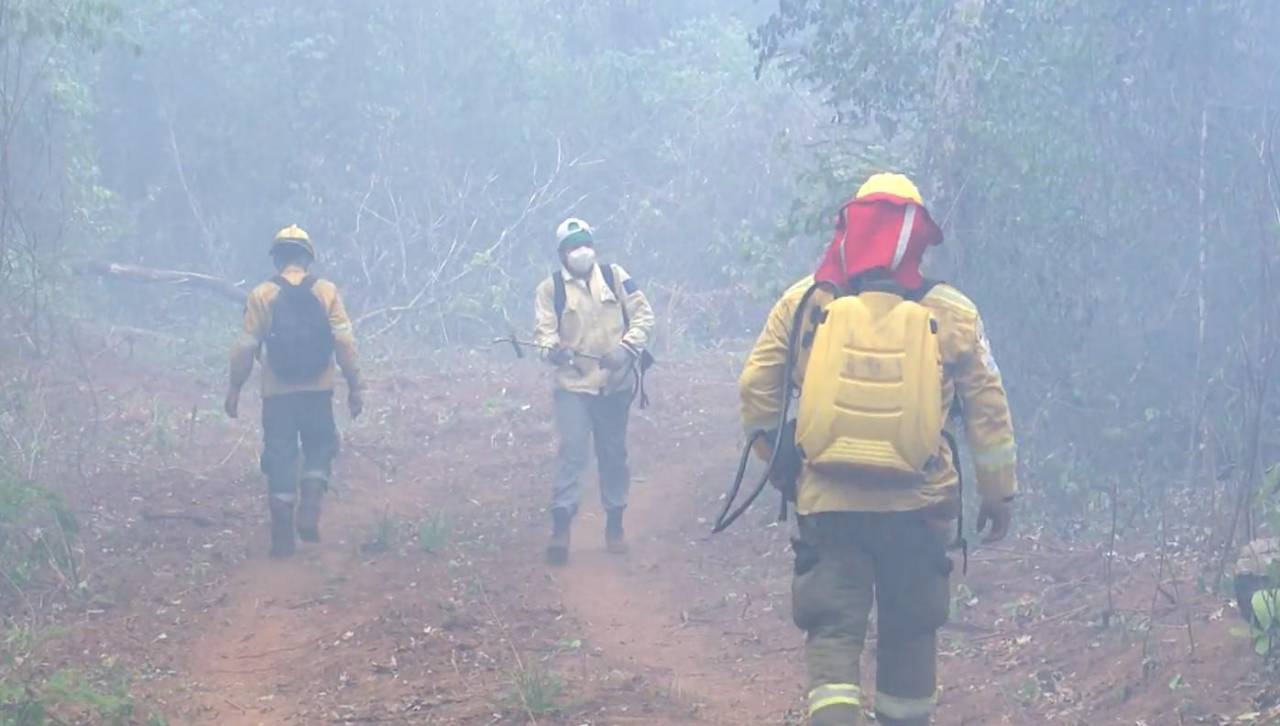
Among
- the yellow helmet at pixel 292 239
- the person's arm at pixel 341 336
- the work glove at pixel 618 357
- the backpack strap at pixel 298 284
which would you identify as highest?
the yellow helmet at pixel 292 239

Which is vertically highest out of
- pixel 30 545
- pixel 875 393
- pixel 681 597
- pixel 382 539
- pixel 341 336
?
pixel 875 393

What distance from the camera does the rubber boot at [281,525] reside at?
30.8 feet

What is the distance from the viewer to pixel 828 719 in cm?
461

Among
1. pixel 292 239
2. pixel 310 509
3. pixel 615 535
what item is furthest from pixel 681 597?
pixel 292 239

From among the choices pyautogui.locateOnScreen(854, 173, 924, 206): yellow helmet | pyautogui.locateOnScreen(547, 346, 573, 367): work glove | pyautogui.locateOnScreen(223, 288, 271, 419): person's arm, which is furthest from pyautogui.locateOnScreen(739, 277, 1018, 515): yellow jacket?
pyautogui.locateOnScreen(223, 288, 271, 419): person's arm

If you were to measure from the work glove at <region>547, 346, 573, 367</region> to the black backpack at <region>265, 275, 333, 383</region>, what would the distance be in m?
1.42

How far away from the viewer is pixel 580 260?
30.8 feet

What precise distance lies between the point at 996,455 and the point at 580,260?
15.9 feet

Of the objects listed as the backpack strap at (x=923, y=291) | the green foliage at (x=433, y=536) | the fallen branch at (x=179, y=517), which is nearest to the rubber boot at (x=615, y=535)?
the green foliage at (x=433, y=536)

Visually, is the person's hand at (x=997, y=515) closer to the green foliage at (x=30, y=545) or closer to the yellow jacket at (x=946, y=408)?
the yellow jacket at (x=946, y=408)

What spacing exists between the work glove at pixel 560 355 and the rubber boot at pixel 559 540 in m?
0.98

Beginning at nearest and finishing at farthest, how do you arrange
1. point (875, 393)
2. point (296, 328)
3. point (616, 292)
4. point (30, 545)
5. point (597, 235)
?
point (875, 393), point (30, 545), point (296, 328), point (616, 292), point (597, 235)

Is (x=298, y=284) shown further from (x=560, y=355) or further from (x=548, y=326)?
(x=560, y=355)

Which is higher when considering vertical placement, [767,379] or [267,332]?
[767,379]
